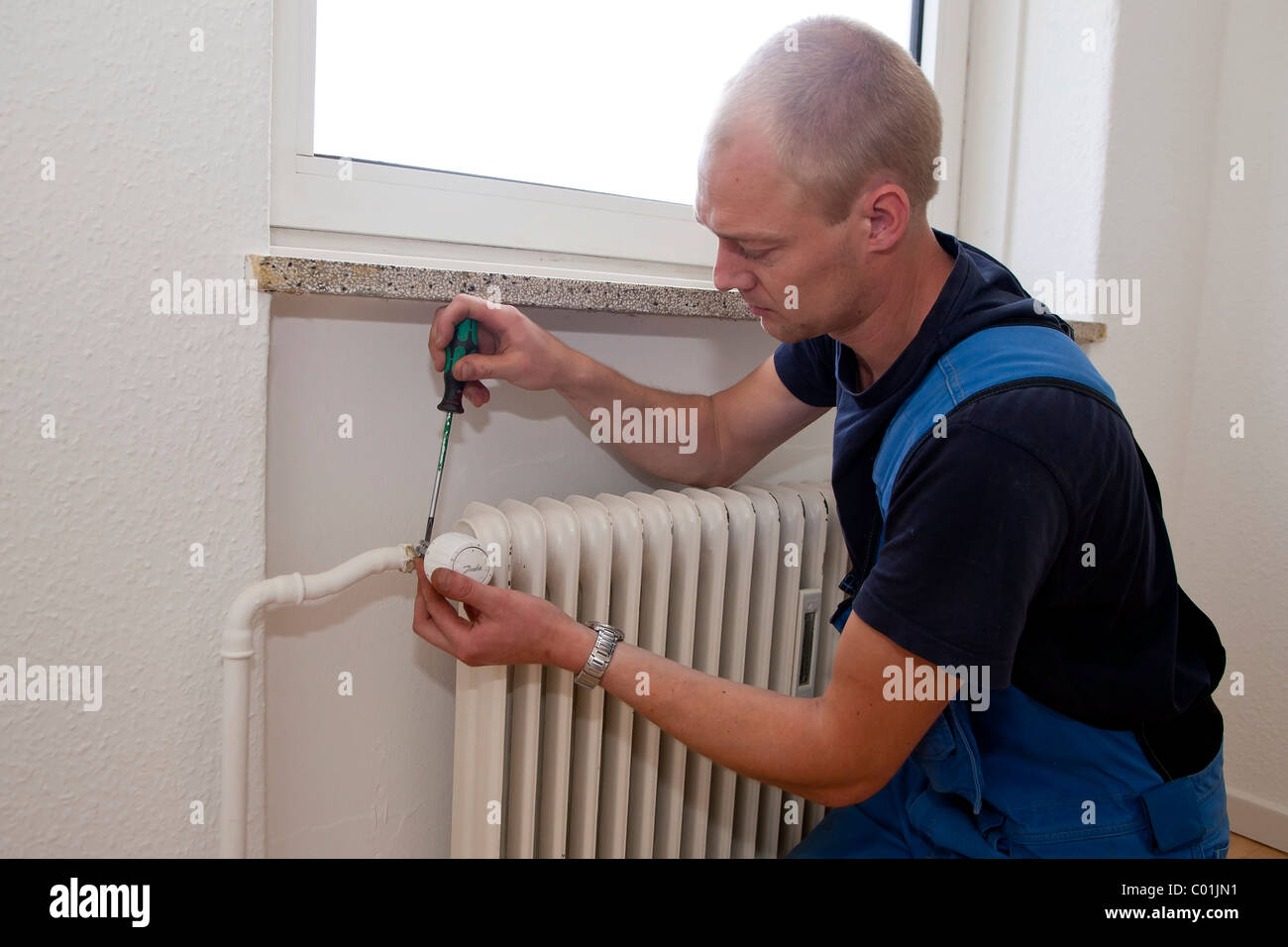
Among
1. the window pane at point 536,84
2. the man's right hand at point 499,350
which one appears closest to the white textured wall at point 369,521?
the man's right hand at point 499,350

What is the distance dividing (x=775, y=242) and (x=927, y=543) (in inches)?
12.0

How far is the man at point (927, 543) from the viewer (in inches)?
30.8

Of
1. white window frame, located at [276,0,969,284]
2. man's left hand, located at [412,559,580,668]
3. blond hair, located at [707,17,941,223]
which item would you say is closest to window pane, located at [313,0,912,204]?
white window frame, located at [276,0,969,284]

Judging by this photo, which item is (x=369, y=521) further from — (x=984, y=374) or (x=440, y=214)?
(x=984, y=374)

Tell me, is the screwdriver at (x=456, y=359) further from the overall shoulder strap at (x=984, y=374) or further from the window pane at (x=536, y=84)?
the overall shoulder strap at (x=984, y=374)

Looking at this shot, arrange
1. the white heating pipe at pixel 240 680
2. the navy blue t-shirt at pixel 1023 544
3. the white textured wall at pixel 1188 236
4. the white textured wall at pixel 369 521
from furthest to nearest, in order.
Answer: the white textured wall at pixel 1188 236, the white textured wall at pixel 369 521, the white heating pipe at pixel 240 680, the navy blue t-shirt at pixel 1023 544

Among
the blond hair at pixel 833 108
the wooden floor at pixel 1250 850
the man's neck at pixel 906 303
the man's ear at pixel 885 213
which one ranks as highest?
the blond hair at pixel 833 108

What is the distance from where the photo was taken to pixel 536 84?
1223 mm

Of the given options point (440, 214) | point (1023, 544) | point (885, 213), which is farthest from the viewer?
point (440, 214)

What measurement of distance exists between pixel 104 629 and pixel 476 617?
325mm

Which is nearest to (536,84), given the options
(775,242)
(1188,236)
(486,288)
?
(486,288)
